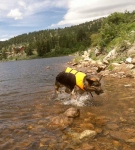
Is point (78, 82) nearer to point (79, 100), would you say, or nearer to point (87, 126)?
point (79, 100)

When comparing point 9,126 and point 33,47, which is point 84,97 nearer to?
point 9,126

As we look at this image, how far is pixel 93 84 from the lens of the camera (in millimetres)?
9344

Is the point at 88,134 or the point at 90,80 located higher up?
the point at 90,80

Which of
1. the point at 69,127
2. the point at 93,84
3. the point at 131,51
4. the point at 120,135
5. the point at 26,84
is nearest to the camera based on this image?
the point at 120,135

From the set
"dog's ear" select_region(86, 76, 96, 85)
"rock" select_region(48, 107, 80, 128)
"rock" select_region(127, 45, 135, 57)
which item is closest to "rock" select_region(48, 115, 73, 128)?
"rock" select_region(48, 107, 80, 128)

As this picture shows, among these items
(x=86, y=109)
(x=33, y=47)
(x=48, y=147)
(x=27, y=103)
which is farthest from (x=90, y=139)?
(x=33, y=47)

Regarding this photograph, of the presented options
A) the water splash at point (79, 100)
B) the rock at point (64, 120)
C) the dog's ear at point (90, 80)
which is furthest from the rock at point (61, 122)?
the water splash at point (79, 100)

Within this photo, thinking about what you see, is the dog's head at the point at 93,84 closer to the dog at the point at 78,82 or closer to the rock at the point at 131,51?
the dog at the point at 78,82

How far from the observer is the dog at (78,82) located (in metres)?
9.30

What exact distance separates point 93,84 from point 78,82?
95 cm

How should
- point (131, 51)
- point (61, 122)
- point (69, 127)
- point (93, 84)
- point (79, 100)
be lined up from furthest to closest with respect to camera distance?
1. point (131, 51)
2. point (79, 100)
3. point (93, 84)
4. point (61, 122)
5. point (69, 127)

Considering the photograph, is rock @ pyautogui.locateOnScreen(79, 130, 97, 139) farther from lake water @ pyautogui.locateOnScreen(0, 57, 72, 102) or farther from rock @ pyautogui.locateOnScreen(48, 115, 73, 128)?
lake water @ pyautogui.locateOnScreen(0, 57, 72, 102)

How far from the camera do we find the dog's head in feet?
30.3

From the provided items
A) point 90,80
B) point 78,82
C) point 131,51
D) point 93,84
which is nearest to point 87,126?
point 93,84
